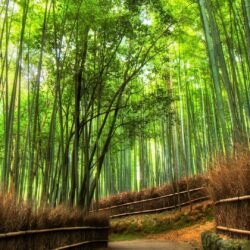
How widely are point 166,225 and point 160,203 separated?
1222 mm

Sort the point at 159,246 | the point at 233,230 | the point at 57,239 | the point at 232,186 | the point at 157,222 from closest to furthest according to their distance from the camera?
the point at 233,230
the point at 232,186
the point at 57,239
the point at 159,246
the point at 157,222

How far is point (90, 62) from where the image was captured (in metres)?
7.79

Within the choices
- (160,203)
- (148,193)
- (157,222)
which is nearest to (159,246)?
(157,222)

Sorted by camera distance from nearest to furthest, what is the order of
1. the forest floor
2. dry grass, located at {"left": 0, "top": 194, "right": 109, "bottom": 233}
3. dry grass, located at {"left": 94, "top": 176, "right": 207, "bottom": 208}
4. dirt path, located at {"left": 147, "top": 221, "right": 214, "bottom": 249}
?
dry grass, located at {"left": 0, "top": 194, "right": 109, "bottom": 233}, dirt path, located at {"left": 147, "top": 221, "right": 214, "bottom": 249}, the forest floor, dry grass, located at {"left": 94, "top": 176, "right": 207, "bottom": 208}

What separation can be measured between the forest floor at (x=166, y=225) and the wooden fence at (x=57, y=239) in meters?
2.21

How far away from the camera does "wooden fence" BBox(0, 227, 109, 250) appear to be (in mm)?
3301

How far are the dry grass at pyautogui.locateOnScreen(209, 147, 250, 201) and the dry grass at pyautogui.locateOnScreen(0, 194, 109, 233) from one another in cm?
211

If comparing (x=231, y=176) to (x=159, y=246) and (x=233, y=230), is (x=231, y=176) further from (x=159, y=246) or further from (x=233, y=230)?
(x=159, y=246)

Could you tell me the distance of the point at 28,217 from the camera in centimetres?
371

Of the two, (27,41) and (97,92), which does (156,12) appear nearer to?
(97,92)

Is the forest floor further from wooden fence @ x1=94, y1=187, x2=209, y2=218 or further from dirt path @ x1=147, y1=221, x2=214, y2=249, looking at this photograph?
wooden fence @ x1=94, y1=187, x2=209, y2=218

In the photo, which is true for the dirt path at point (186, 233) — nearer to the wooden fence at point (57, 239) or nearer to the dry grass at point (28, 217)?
the wooden fence at point (57, 239)

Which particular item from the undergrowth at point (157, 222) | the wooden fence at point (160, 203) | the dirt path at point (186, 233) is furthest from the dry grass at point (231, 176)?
the wooden fence at point (160, 203)

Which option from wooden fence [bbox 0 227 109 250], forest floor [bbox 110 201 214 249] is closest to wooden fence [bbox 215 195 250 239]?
wooden fence [bbox 0 227 109 250]
